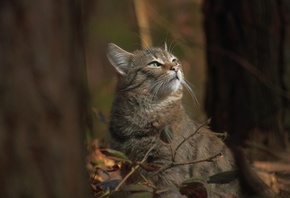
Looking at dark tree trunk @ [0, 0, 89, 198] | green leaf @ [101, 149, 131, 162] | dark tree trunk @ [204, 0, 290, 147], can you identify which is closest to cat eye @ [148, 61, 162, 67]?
dark tree trunk @ [204, 0, 290, 147]

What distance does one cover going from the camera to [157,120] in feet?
19.3

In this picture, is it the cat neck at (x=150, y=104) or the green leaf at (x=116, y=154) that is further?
the cat neck at (x=150, y=104)

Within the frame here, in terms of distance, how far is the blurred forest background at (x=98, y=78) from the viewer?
2.88 meters

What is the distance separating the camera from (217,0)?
24.2 feet

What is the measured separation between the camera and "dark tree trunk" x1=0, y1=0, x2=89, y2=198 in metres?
2.87

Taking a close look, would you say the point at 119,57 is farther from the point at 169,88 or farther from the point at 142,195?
the point at 142,195

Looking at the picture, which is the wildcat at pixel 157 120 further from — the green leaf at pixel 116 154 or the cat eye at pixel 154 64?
the green leaf at pixel 116 154

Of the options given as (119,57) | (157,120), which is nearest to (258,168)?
(157,120)

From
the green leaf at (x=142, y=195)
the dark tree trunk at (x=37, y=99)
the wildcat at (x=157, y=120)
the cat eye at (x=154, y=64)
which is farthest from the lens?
the cat eye at (x=154, y=64)

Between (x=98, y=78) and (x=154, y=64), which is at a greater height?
(x=154, y=64)

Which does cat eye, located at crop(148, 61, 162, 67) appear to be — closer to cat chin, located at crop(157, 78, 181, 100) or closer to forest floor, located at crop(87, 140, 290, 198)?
cat chin, located at crop(157, 78, 181, 100)

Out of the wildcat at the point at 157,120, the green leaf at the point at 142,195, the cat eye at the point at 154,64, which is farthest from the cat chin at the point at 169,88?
the green leaf at the point at 142,195

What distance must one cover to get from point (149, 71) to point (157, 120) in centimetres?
43

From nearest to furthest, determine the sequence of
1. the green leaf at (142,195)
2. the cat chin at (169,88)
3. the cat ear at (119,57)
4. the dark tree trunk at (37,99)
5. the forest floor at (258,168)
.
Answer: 1. the dark tree trunk at (37,99)
2. the green leaf at (142,195)
3. the forest floor at (258,168)
4. the cat chin at (169,88)
5. the cat ear at (119,57)
